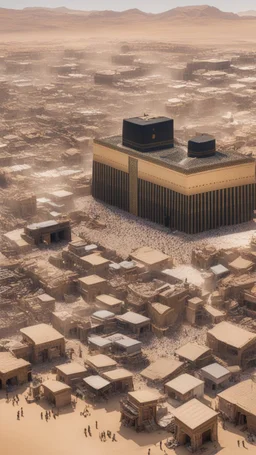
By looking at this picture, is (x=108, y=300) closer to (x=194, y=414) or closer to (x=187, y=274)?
(x=187, y=274)

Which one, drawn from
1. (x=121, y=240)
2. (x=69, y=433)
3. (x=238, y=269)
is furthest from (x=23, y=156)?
(x=69, y=433)

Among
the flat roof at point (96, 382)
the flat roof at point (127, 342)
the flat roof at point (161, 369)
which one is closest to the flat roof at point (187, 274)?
the flat roof at point (127, 342)

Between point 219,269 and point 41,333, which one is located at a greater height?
point 219,269

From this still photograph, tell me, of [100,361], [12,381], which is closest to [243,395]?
[100,361]

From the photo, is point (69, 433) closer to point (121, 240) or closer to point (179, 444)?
point (179, 444)

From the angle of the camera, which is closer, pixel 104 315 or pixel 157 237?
pixel 104 315

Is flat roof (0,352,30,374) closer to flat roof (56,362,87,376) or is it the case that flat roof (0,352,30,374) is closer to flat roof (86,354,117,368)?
flat roof (56,362,87,376)
